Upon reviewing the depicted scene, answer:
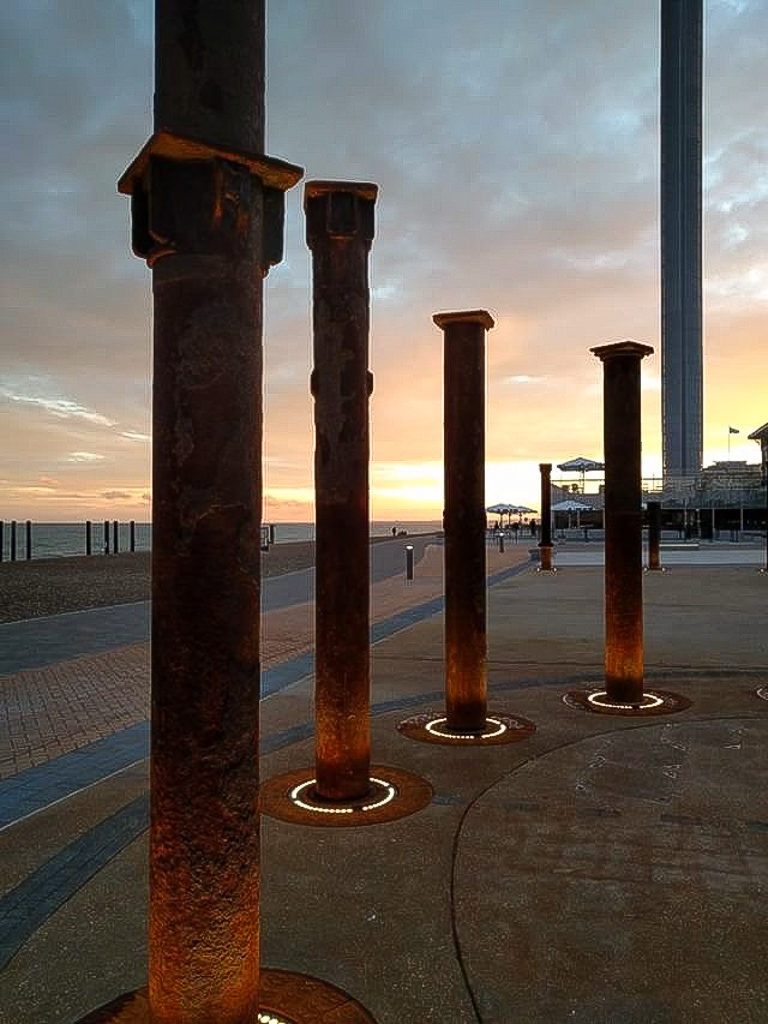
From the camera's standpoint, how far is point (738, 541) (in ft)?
144

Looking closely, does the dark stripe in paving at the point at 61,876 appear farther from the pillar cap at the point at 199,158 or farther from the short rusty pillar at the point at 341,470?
the pillar cap at the point at 199,158

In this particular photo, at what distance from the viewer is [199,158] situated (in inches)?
99.9

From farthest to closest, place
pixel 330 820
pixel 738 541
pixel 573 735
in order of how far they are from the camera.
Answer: pixel 738 541, pixel 573 735, pixel 330 820

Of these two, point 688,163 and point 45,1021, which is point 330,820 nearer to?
point 45,1021

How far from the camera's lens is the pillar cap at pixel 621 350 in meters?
7.73

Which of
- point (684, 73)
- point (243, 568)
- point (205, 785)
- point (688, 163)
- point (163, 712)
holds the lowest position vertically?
point (205, 785)

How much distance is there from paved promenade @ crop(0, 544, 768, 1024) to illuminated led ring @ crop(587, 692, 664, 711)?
33 cm

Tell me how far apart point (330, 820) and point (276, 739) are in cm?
196

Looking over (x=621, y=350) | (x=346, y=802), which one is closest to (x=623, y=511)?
(x=621, y=350)

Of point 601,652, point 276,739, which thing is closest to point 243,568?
point 276,739

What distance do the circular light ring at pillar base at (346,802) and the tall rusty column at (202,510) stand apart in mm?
2309

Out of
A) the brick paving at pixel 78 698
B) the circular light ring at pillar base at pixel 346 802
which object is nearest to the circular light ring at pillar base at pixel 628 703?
the circular light ring at pillar base at pixel 346 802

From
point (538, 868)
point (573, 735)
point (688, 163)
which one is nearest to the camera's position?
point (538, 868)

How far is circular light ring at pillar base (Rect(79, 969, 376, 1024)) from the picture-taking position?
9.64ft
